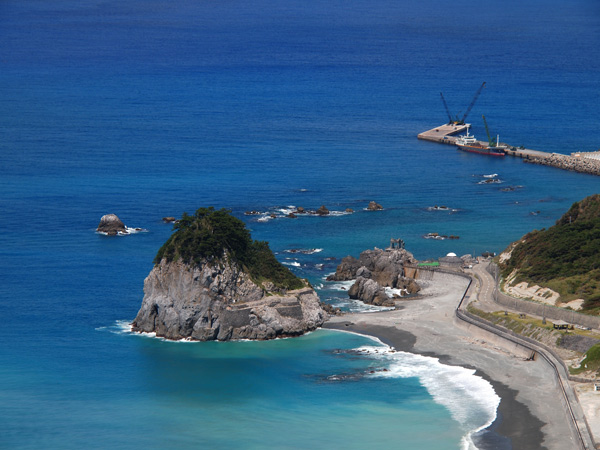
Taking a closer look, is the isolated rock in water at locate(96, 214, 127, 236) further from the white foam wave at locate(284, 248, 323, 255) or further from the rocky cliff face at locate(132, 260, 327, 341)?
the rocky cliff face at locate(132, 260, 327, 341)

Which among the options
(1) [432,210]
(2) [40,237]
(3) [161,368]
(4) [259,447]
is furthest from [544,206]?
(4) [259,447]

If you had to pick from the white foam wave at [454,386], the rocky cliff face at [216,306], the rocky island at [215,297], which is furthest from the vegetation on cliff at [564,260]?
the rocky cliff face at [216,306]

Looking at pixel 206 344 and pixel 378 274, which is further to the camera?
pixel 378 274

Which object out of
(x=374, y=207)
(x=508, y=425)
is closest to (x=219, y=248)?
(x=508, y=425)

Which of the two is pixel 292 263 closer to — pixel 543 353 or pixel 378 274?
pixel 378 274

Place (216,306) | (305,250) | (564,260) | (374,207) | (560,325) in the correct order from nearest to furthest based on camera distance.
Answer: (560,325)
(216,306)
(564,260)
(305,250)
(374,207)
